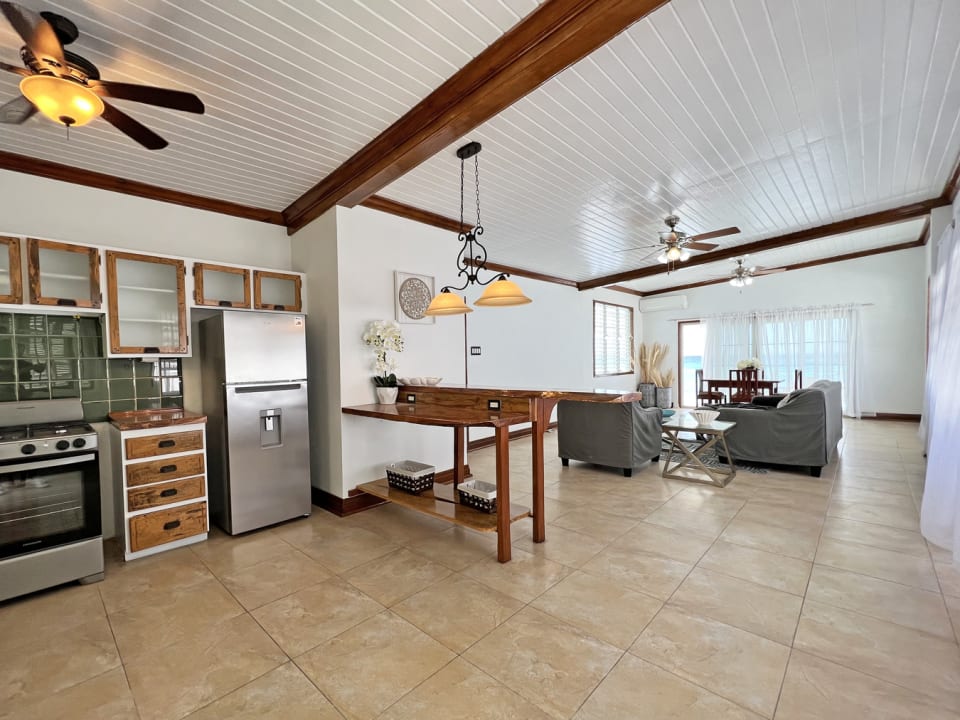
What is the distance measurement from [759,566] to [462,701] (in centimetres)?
193

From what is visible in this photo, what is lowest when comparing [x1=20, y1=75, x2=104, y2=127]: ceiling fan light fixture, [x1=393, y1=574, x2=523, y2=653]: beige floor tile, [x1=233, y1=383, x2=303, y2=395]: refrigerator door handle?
[x1=393, y1=574, x2=523, y2=653]: beige floor tile

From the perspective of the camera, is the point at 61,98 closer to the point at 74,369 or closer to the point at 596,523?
the point at 74,369

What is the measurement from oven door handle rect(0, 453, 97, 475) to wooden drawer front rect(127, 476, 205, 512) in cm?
36

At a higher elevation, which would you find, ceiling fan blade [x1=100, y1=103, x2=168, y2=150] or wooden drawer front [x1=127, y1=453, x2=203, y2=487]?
ceiling fan blade [x1=100, y1=103, x2=168, y2=150]

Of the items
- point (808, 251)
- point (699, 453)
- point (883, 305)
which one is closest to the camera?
point (699, 453)

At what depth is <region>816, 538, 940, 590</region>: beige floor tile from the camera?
2.32 m

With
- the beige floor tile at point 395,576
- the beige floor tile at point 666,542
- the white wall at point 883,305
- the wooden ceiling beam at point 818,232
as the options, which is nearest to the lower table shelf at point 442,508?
the beige floor tile at point 395,576

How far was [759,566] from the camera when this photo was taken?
249cm

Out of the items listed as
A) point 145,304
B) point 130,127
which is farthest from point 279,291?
point 130,127

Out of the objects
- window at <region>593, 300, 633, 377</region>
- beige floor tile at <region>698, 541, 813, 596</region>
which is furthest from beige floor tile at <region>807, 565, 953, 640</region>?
window at <region>593, 300, 633, 377</region>

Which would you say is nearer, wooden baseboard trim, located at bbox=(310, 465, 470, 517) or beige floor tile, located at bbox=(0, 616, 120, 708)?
beige floor tile, located at bbox=(0, 616, 120, 708)

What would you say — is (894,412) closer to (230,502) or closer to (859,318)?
(859,318)

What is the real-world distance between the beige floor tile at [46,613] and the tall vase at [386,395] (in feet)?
6.62

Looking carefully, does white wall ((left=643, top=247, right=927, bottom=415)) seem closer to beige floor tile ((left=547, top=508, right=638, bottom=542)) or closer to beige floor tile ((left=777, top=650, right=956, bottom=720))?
beige floor tile ((left=547, top=508, right=638, bottom=542))
